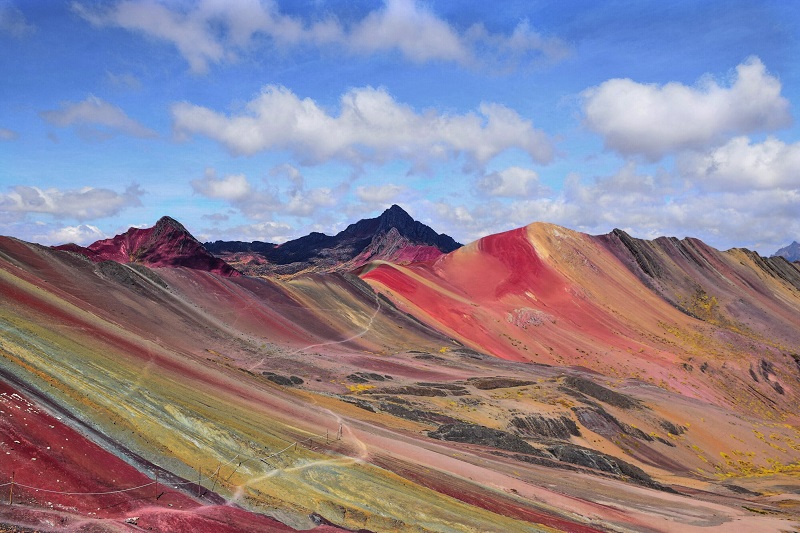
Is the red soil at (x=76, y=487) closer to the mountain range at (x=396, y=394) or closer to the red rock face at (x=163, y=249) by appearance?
the mountain range at (x=396, y=394)

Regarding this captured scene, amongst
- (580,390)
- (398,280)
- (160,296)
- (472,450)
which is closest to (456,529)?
(472,450)

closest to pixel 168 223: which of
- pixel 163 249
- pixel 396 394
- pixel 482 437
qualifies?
pixel 163 249

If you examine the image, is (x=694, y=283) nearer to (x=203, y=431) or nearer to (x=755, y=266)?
(x=755, y=266)

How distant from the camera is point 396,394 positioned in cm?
4941

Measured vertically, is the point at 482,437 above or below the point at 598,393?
below

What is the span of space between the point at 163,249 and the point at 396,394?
7594 centimetres

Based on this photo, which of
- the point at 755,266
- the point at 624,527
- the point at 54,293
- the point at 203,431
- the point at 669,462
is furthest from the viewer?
the point at 755,266

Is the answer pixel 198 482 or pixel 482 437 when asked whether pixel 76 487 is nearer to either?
pixel 198 482

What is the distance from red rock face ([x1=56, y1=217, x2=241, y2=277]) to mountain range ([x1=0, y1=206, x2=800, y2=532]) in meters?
0.42

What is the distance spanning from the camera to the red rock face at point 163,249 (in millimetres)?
107375

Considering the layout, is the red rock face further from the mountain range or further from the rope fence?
the rope fence

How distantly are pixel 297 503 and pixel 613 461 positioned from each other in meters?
30.1

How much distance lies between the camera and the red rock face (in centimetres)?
10738

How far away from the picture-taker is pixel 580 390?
56906mm
